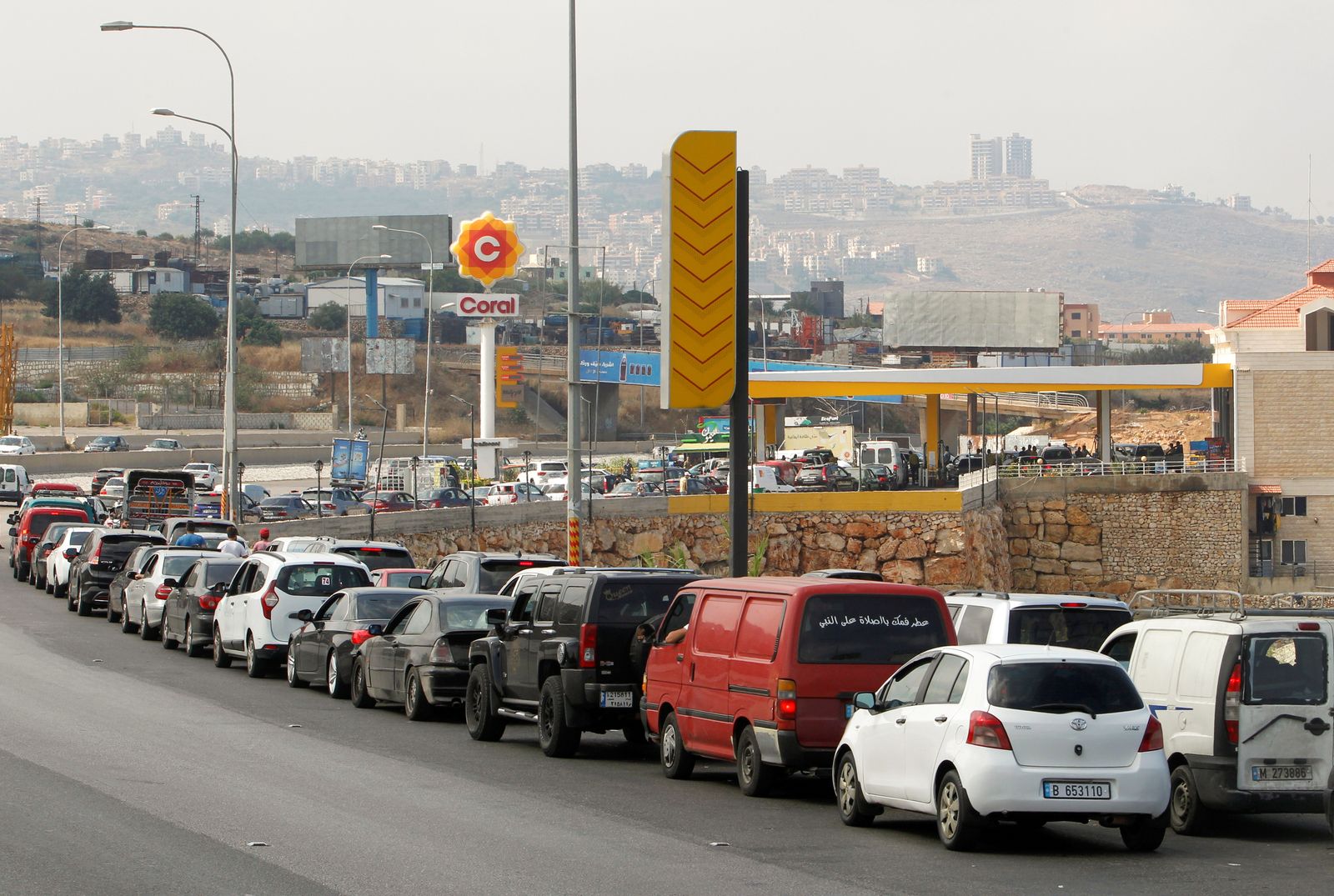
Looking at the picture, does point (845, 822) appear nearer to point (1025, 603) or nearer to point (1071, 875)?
point (1071, 875)

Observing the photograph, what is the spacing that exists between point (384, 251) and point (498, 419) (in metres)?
17.5

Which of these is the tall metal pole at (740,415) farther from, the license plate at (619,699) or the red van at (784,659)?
the red van at (784,659)

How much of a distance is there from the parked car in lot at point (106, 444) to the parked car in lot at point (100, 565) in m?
55.8

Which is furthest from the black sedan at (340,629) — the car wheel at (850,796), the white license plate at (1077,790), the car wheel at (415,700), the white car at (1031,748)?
the white license plate at (1077,790)

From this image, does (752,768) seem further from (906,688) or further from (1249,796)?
(1249,796)

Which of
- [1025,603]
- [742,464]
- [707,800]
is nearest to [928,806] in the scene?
[707,800]

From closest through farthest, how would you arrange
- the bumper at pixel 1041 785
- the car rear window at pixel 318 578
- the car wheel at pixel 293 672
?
the bumper at pixel 1041 785 < the car wheel at pixel 293 672 < the car rear window at pixel 318 578

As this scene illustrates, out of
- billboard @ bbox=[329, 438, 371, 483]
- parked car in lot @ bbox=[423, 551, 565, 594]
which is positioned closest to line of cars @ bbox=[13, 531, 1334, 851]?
parked car in lot @ bbox=[423, 551, 565, 594]

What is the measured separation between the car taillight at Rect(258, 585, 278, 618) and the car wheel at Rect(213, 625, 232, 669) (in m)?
1.68

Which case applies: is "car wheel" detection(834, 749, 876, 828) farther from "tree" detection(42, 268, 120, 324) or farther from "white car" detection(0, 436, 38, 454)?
"tree" detection(42, 268, 120, 324)

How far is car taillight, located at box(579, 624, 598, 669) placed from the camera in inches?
648

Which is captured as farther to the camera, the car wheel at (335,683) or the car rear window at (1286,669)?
the car wheel at (335,683)

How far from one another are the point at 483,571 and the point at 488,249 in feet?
198

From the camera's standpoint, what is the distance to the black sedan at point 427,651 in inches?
755
